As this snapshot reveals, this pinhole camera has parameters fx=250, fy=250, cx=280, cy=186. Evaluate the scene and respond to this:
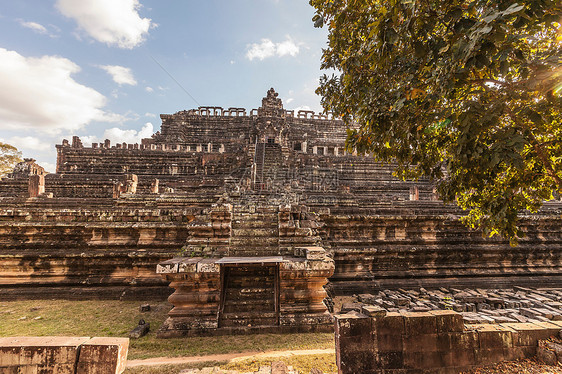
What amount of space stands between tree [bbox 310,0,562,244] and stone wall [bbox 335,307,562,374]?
1.65 m

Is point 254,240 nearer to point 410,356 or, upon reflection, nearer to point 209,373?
point 209,373

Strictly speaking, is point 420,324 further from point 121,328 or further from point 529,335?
point 121,328

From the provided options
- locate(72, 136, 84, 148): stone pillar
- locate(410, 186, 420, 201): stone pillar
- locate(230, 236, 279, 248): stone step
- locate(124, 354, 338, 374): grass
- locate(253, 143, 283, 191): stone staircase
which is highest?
locate(72, 136, 84, 148): stone pillar

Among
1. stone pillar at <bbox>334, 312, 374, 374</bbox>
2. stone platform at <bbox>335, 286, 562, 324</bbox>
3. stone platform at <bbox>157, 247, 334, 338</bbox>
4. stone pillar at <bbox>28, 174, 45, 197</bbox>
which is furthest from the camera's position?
stone pillar at <bbox>28, 174, 45, 197</bbox>

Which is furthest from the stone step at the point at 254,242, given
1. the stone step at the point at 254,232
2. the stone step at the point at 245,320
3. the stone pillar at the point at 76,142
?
the stone pillar at the point at 76,142

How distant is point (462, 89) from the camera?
4.03 m

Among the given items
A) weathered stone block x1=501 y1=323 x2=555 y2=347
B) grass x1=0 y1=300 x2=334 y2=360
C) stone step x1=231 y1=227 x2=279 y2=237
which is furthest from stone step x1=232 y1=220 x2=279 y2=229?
weathered stone block x1=501 y1=323 x2=555 y2=347

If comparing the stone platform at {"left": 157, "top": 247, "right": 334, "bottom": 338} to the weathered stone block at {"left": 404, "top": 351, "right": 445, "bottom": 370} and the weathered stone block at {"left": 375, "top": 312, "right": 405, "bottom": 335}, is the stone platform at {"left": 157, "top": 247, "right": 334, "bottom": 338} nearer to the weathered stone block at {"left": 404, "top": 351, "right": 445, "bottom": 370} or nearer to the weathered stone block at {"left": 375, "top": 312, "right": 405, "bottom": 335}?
the weathered stone block at {"left": 375, "top": 312, "right": 405, "bottom": 335}

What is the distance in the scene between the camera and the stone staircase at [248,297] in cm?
527

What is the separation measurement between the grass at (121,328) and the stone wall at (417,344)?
123cm

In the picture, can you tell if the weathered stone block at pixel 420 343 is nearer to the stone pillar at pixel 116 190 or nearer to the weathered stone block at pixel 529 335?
the weathered stone block at pixel 529 335

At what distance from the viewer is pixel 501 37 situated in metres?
2.34

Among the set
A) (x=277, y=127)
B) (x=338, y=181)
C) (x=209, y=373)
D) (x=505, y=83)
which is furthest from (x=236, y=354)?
(x=277, y=127)

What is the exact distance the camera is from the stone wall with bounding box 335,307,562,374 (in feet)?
12.2
